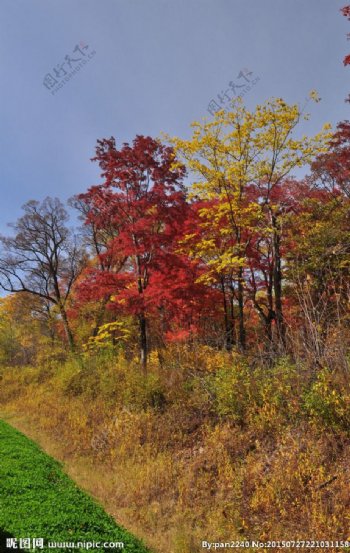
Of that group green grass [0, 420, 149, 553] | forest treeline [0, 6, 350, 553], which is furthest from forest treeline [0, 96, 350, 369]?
green grass [0, 420, 149, 553]

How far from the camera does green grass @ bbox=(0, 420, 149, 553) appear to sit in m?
3.70

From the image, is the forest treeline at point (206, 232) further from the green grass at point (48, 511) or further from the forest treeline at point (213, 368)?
the green grass at point (48, 511)

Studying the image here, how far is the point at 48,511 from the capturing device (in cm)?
421

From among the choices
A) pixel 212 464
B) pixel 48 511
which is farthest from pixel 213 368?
pixel 48 511

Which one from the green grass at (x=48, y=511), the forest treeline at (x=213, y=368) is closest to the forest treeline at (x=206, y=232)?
the forest treeline at (x=213, y=368)

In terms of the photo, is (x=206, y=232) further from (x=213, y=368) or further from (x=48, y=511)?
(x=48, y=511)

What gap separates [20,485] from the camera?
5.08m

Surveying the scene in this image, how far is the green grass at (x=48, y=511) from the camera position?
12.1ft

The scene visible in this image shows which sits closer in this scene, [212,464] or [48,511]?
[48,511]

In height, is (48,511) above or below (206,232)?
below

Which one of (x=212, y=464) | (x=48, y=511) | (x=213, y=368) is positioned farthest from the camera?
(x=213, y=368)

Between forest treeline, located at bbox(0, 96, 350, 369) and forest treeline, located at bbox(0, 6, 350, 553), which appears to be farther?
forest treeline, located at bbox(0, 96, 350, 369)

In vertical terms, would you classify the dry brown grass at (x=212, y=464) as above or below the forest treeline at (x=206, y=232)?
below

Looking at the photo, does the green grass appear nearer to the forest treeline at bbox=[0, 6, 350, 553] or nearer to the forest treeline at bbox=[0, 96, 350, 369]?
the forest treeline at bbox=[0, 6, 350, 553]
